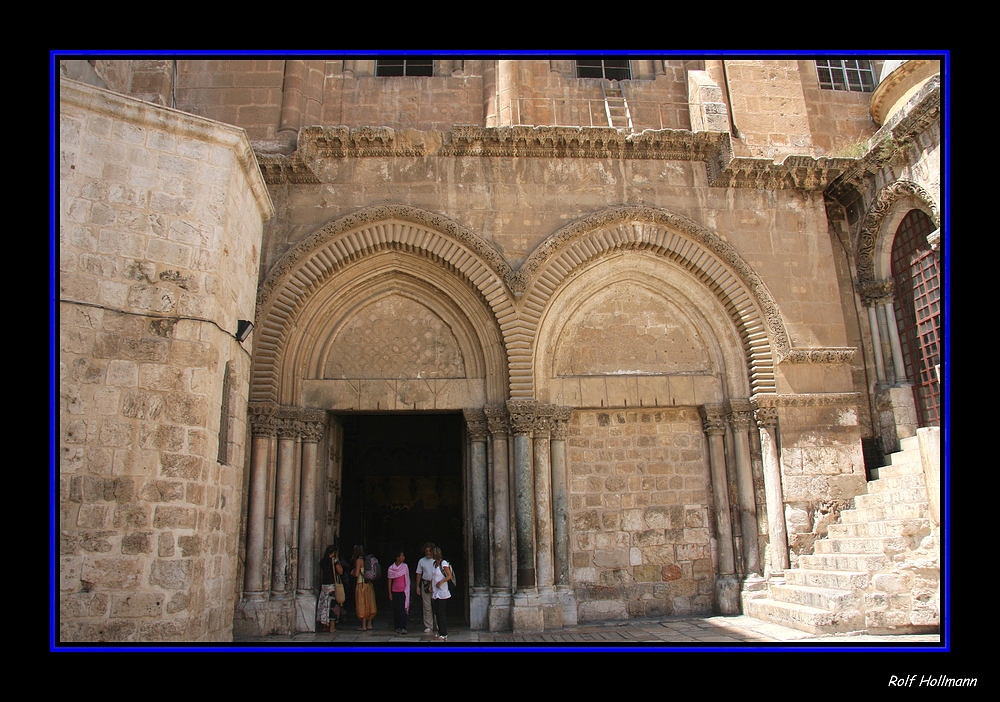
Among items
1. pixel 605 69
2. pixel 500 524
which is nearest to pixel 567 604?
pixel 500 524

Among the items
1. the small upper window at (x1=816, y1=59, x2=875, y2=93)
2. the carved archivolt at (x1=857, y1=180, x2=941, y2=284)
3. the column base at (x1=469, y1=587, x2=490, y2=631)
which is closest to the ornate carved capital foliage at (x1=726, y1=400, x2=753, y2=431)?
the carved archivolt at (x1=857, y1=180, x2=941, y2=284)

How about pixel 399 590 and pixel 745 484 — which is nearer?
pixel 399 590

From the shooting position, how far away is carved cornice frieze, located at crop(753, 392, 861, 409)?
9508mm

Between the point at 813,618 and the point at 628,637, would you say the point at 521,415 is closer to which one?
the point at 628,637

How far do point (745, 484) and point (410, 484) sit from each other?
6574 millimetres

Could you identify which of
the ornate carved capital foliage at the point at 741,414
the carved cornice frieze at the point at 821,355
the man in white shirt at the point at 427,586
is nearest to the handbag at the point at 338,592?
the man in white shirt at the point at 427,586

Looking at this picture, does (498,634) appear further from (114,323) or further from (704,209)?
(704,209)

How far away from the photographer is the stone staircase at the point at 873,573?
23.5ft

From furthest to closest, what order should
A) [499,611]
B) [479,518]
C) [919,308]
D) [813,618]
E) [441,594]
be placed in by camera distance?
[919,308], [479,518], [499,611], [441,594], [813,618]

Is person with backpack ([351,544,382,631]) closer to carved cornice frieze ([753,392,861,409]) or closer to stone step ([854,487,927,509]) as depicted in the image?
carved cornice frieze ([753,392,861,409])

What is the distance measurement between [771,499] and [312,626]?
631cm

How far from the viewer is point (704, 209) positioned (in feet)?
33.7

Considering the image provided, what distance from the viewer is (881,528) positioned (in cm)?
803

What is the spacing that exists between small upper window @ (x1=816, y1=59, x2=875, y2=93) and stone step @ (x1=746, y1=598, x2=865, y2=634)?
8.91 meters
